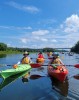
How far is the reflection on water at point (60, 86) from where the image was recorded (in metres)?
15.9

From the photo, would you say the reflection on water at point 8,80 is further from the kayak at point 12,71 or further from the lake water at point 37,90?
the kayak at point 12,71

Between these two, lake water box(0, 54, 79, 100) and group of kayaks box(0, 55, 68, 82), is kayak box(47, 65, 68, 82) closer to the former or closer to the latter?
group of kayaks box(0, 55, 68, 82)

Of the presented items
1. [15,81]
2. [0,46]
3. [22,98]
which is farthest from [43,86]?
[0,46]

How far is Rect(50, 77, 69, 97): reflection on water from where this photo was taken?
52.2 ft

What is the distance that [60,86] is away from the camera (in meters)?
17.9

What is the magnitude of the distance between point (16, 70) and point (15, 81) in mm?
1270

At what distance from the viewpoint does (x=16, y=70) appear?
20.5 meters

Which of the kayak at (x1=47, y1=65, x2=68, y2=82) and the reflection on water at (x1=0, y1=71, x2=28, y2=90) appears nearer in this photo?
the reflection on water at (x1=0, y1=71, x2=28, y2=90)

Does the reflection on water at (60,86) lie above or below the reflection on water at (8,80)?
below

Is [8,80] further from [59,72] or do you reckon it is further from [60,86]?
[60,86]

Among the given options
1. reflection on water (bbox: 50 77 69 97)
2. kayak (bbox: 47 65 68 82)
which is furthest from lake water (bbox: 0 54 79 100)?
kayak (bbox: 47 65 68 82)

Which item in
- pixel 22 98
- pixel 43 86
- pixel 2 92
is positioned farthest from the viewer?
pixel 43 86

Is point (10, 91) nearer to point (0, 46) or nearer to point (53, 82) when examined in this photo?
point (53, 82)

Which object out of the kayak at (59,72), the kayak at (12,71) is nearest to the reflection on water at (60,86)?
the kayak at (59,72)
